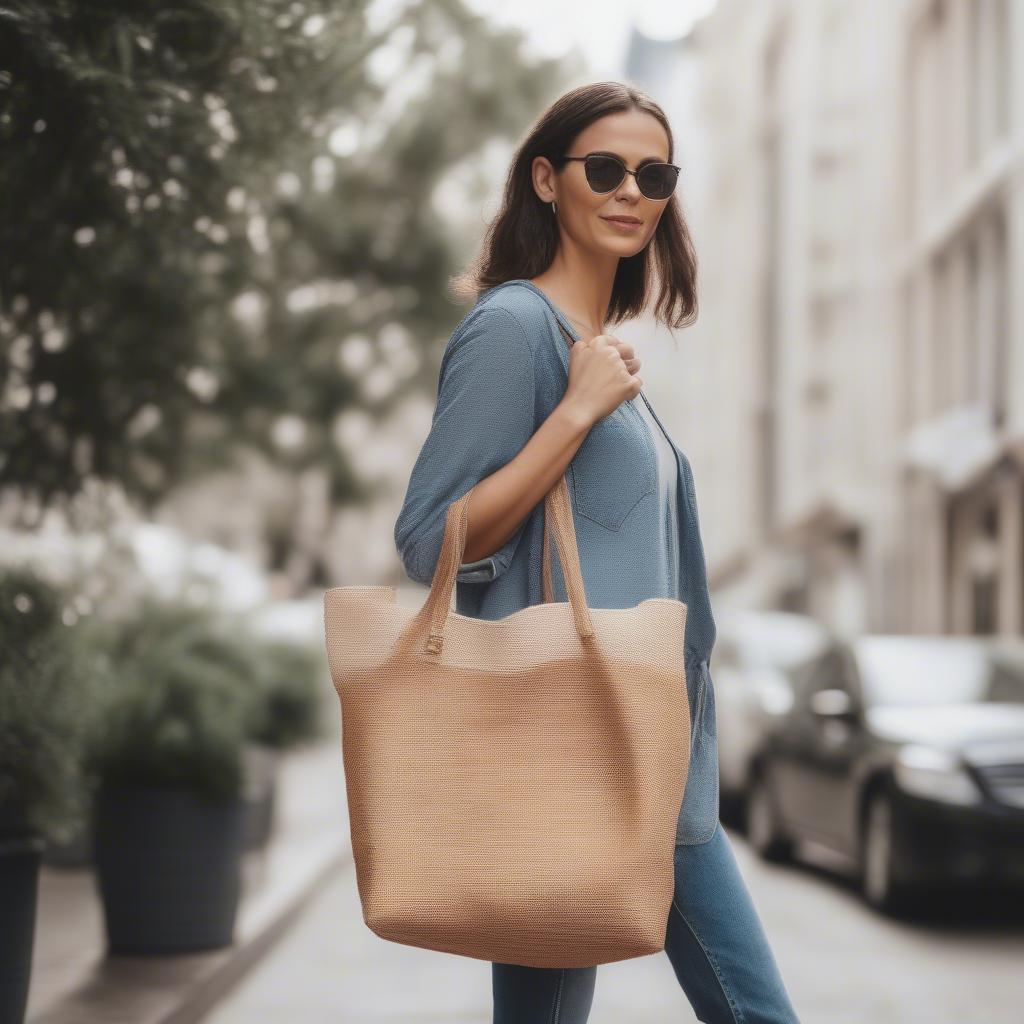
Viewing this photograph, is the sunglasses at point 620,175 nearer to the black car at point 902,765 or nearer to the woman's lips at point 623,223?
the woman's lips at point 623,223

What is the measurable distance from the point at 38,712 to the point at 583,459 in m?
3.45

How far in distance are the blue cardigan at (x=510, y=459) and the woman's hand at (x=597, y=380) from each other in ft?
0.14

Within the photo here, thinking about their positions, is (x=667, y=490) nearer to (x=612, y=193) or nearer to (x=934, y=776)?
(x=612, y=193)

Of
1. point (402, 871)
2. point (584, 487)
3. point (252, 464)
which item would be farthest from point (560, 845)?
point (252, 464)

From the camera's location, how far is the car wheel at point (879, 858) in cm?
924

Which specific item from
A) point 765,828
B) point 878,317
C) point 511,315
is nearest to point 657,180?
point 511,315

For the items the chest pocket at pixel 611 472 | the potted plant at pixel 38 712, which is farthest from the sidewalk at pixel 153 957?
the chest pocket at pixel 611 472

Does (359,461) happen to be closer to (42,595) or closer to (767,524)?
(42,595)

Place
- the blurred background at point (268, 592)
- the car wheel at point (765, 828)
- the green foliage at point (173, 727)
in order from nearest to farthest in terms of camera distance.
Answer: the blurred background at point (268, 592)
the green foliage at point (173, 727)
the car wheel at point (765, 828)

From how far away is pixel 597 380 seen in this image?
8.40 feet

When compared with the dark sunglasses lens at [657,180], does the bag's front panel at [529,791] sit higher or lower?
lower

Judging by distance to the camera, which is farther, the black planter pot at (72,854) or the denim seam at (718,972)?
the black planter pot at (72,854)


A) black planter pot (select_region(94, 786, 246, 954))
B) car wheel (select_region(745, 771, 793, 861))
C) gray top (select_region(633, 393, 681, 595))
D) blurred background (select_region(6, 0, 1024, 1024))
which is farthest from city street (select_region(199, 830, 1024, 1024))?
gray top (select_region(633, 393, 681, 595))

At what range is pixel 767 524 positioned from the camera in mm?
43500
